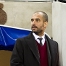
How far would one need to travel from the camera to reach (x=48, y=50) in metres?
1.92

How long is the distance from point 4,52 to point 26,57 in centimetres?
111

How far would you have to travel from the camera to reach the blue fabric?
2613mm

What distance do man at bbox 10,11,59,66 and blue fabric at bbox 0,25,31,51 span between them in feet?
2.47

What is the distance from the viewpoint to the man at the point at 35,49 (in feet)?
5.99

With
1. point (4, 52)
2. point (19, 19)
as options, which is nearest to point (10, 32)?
point (4, 52)

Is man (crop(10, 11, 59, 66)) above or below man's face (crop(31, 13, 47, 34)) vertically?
Result: below

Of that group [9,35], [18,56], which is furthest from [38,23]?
[9,35]

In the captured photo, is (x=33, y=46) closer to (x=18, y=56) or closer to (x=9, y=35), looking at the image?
(x=18, y=56)

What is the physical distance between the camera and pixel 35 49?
72.9 inches

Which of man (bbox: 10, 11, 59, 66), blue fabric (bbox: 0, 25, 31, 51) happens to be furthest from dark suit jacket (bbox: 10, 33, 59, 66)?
blue fabric (bbox: 0, 25, 31, 51)

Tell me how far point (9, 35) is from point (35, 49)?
35.3 inches

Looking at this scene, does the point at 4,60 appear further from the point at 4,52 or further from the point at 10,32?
the point at 10,32

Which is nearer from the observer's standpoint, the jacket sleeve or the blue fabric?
the jacket sleeve

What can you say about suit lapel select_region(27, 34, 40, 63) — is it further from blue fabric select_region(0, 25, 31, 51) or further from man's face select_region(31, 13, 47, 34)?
blue fabric select_region(0, 25, 31, 51)
